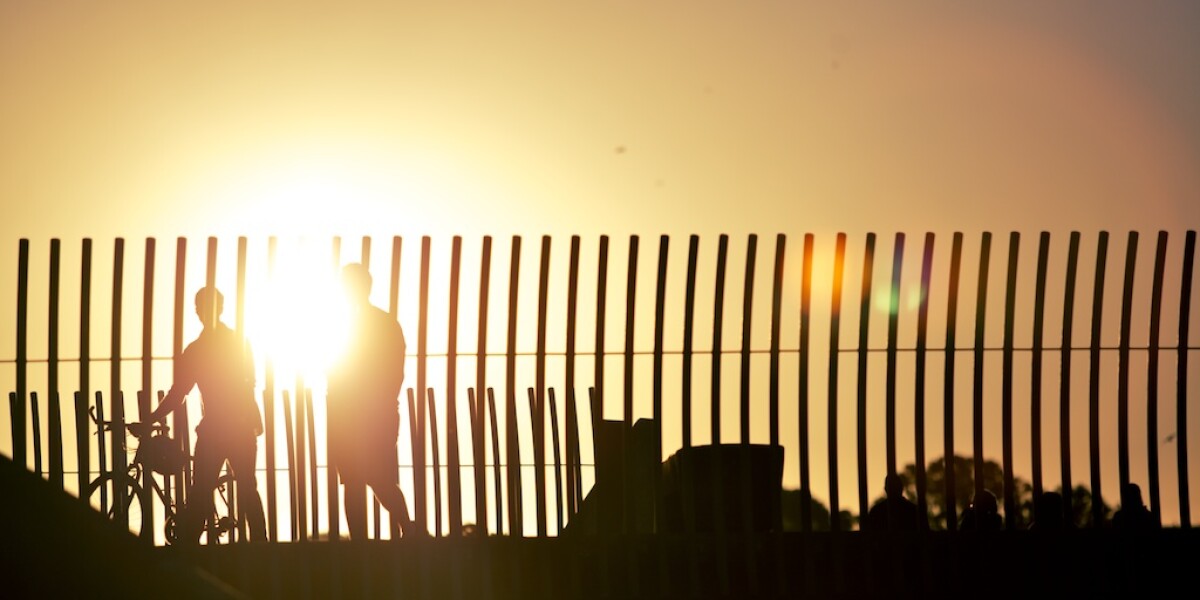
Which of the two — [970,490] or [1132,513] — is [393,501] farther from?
[970,490]

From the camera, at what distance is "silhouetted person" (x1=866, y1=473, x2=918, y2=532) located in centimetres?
922

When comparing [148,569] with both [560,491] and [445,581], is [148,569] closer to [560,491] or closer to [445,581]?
[445,581]

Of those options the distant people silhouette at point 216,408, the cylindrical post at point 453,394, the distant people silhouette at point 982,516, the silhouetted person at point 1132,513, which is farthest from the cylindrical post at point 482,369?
the silhouetted person at point 1132,513

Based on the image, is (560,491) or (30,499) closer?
(30,499)

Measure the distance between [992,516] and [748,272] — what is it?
2.03 meters

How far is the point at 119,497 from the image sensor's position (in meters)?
9.23

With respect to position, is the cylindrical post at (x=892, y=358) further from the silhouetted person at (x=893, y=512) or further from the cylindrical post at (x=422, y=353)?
the cylindrical post at (x=422, y=353)

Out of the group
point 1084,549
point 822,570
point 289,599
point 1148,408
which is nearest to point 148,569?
point 289,599

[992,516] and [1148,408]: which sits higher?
[1148,408]

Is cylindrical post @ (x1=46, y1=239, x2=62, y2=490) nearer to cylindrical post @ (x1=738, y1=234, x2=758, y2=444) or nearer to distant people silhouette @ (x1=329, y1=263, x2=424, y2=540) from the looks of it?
distant people silhouette @ (x1=329, y1=263, x2=424, y2=540)

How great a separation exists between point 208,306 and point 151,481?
1.01 meters

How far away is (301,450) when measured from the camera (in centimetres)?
935

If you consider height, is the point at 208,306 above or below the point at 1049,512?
above

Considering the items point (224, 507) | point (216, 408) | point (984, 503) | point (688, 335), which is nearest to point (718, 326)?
point (688, 335)
